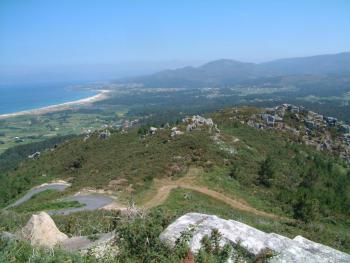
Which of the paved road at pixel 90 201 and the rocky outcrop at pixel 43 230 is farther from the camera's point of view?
the paved road at pixel 90 201

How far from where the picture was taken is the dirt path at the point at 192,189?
29.3 metres

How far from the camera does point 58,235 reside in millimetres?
15141

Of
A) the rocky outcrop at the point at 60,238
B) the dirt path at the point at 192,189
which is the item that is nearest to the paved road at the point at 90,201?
the dirt path at the point at 192,189

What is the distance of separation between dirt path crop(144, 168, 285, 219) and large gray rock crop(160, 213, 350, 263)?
16.6m

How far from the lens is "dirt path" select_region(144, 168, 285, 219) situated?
29.3 m

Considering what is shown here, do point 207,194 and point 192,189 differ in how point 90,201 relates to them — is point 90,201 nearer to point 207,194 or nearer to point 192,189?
point 192,189

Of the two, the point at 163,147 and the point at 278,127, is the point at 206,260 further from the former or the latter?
the point at 278,127

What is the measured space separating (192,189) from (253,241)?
21.2m

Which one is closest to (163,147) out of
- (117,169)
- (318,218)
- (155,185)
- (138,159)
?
(138,159)

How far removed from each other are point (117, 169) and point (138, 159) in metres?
2.84

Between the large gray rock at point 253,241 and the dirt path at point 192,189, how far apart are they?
1664cm

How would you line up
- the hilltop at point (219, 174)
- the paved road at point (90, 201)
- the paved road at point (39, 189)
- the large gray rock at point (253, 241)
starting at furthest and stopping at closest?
the paved road at point (39, 189) < the paved road at point (90, 201) < the hilltop at point (219, 174) < the large gray rock at point (253, 241)

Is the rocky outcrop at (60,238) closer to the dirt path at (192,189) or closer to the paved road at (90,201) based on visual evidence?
the paved road at (90,201)

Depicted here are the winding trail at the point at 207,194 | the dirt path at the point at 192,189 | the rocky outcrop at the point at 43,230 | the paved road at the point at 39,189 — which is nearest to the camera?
the rocky outcrop at the point at 43,230
